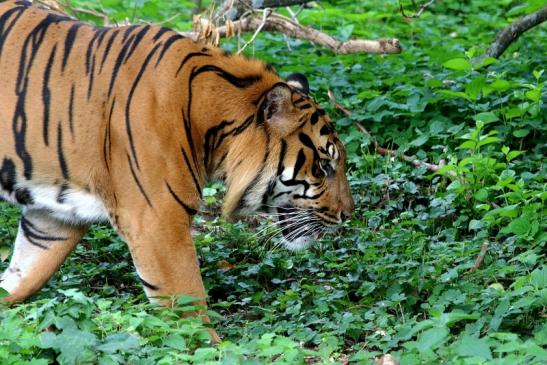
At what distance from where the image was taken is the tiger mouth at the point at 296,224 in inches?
229

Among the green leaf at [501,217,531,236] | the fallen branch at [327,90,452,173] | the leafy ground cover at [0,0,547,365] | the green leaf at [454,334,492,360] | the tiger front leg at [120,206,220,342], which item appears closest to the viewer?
the green leaf at [454,334,492,360]

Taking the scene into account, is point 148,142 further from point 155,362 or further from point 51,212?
point 155,362

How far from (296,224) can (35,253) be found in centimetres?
144

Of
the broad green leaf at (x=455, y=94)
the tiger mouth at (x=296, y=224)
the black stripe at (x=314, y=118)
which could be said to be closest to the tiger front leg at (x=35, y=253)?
the tiger mouth at (x=296, y=224)

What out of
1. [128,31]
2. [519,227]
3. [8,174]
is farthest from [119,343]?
[519,227]

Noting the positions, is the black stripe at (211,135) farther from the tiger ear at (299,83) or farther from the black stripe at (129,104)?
the tiger ear at (299,83)

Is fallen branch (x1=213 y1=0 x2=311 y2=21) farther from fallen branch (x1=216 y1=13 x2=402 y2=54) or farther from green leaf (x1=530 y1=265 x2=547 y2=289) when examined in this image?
green leaf (x1=530 y1=265 x2=547 y2=289)

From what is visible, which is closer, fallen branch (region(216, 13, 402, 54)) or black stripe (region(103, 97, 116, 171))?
black stripe (region(103, 97, 116, 171))

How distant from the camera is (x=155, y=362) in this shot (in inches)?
168

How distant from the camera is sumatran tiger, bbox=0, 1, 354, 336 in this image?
210 inches

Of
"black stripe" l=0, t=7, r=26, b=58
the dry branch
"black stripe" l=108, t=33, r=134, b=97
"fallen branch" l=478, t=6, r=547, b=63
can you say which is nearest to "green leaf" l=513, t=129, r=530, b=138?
the dry branch

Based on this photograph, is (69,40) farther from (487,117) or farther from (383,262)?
(487,117)

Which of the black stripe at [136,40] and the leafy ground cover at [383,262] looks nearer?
the leafy ground cover at [383,262]

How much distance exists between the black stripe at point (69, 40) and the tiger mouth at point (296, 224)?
54.6 inches
